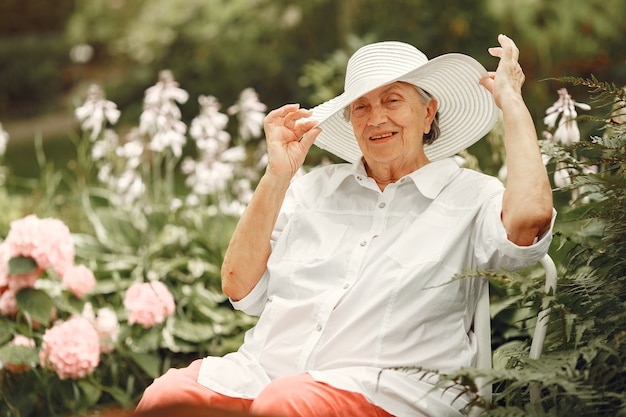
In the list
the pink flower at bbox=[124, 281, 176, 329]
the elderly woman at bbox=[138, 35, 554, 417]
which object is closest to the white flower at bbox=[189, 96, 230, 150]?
the pink flower at bbox=[124, 281, 176, 329]

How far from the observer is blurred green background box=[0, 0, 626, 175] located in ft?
23.8

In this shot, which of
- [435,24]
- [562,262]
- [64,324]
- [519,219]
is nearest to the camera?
[519,219]

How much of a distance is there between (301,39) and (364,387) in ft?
24.4

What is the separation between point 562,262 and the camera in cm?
279

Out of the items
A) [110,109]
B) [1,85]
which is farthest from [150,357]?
[1,85]

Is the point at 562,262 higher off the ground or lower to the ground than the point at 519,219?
lower

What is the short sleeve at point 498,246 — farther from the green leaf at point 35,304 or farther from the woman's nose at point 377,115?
the green leaf at point 35,304

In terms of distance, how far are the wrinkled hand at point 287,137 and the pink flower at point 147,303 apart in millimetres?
1229

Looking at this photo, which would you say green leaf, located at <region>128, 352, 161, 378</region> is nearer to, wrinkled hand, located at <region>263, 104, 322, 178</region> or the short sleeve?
wrinkled hand, located at <region>263, 104, 322, 178</region>

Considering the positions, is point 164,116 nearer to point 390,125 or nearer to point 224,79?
point 390,125

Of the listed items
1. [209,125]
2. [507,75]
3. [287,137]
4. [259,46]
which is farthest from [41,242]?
[259,46]

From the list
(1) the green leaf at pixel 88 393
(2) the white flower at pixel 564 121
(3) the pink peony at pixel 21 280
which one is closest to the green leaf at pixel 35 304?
(3) the pink peony at pixel 21 280

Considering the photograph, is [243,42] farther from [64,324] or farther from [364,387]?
[364,387]

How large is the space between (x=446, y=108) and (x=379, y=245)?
1.76 ft
